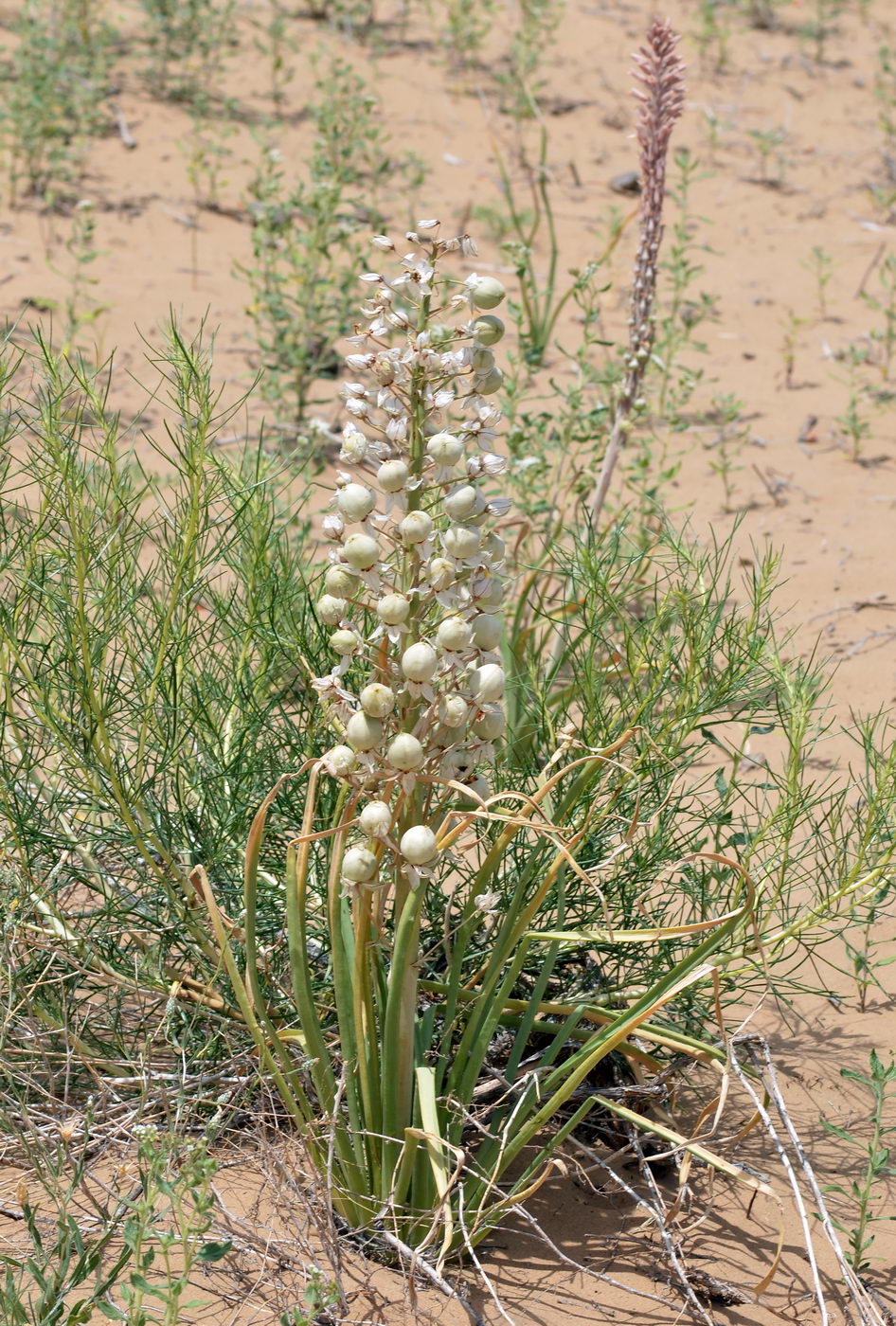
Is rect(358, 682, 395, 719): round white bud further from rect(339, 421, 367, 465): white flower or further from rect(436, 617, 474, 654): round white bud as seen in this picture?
rect(339, 421, 367, 465): white flower

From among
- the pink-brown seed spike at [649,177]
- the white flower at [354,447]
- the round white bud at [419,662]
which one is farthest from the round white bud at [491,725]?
the pink-brown seed spike at [649,177]

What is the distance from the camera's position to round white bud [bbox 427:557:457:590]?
64.8 inches

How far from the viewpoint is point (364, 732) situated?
1.66 meters

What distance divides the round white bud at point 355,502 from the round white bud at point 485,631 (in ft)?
0.61

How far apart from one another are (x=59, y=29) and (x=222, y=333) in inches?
104

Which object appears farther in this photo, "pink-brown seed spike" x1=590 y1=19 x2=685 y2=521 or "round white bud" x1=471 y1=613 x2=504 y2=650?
"pink-brown seed spike" x1=590 y1=19 x2=685 y2=521

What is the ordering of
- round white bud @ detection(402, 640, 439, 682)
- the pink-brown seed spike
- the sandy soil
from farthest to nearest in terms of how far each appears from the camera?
1. the pink-brown seed spike
2. the sandy soil
3. round white bud @ detection(402, 640, 439, 682)

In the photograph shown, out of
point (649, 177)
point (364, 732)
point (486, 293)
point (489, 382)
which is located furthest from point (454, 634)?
point (649, 177)

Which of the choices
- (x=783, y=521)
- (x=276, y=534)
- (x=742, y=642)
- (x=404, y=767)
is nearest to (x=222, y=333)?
(x=783, y=521)

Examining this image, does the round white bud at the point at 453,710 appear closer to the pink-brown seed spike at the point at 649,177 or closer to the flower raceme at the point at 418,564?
the flower raceme at the point at 418,564

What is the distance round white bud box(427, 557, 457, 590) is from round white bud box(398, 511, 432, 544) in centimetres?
3

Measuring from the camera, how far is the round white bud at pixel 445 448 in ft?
5.40

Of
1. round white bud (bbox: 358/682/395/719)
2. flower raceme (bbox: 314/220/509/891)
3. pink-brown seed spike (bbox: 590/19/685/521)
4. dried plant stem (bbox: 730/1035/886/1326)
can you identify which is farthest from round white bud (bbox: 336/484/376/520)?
pink-brown seed spike (bbox: 590/19/685/521)

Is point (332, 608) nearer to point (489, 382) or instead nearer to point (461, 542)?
point (461, 542)
